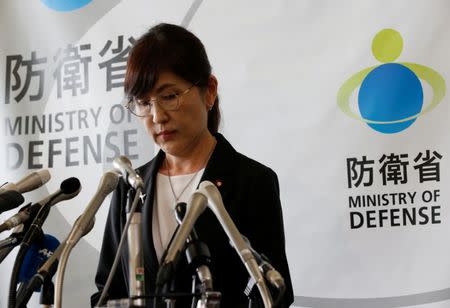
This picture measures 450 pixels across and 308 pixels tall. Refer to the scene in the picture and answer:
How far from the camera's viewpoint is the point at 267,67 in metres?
2.31

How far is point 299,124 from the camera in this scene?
2.25m

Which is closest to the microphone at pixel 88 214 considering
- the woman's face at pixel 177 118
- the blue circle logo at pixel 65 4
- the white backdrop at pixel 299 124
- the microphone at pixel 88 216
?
the microphone at pixel 88 216

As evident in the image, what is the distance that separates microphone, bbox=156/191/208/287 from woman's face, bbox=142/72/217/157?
1.38ft

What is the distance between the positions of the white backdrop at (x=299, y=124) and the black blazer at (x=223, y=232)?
651mm

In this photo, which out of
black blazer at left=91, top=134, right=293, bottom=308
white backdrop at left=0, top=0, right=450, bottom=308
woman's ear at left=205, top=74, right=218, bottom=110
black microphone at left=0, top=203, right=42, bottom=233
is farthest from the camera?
white backdrop at left=0, top=0, right=450, bottom=308

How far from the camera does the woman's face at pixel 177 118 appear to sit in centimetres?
148

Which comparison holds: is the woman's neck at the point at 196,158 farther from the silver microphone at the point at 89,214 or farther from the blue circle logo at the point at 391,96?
the blue circle logo at the point at 391,96

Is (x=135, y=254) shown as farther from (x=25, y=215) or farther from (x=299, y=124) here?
(x=299, y=124)

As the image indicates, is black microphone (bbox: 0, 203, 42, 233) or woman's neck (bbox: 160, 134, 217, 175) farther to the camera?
woman's neck (bbox: 160, 134, 217, 175)

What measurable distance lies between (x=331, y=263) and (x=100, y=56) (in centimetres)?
107

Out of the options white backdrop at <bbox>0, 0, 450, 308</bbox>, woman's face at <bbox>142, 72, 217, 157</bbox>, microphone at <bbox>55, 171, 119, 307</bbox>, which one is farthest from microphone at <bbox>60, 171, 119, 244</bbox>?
white backdrop at <bbox>0, 0, 450, 308</bbox>

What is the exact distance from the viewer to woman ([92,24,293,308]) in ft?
4.76

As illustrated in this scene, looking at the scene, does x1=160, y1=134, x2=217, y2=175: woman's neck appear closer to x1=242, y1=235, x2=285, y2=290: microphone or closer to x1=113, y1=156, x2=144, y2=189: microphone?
x1=113, y1=156, x2=144, y2=189: microphone

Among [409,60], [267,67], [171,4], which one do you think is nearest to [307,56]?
[267,67]
